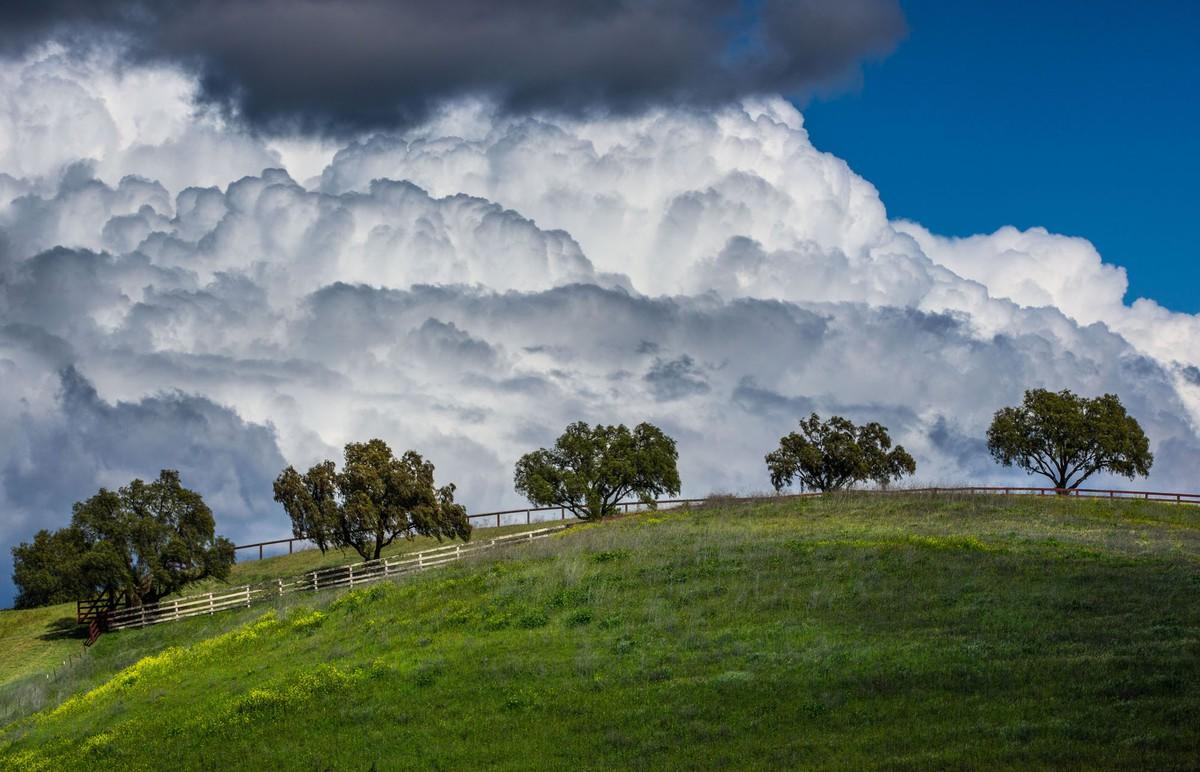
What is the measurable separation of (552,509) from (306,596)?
28929mm

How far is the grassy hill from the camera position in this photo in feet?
78.1

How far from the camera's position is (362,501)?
66.1 m

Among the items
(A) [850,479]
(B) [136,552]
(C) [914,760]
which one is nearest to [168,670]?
(B) [136,552]

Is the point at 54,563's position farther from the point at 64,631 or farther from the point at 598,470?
the point at 598,470

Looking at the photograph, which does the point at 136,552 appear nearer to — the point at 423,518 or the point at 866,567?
the point at 423,518

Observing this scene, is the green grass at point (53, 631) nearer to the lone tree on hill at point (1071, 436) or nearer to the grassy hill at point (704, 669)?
the grassy hill at point (704, 669)

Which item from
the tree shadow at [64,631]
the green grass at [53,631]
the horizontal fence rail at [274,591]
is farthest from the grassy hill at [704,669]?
the tree shadow at [64,631]

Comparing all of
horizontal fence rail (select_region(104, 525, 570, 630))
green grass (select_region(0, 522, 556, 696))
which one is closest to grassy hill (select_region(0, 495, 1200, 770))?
green grass (select_region(0, 522, 556, 696))

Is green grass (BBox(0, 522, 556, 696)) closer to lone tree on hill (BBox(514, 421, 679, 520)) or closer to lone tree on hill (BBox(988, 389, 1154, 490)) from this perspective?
lone tree on hill (BBox(514, 421, 679, 520))

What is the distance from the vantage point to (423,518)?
6775cm

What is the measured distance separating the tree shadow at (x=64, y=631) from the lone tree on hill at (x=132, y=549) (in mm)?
1974

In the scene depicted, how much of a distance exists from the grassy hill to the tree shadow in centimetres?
1322

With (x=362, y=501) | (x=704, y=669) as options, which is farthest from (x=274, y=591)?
(x=704, y=669)

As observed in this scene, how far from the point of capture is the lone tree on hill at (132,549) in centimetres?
6247
